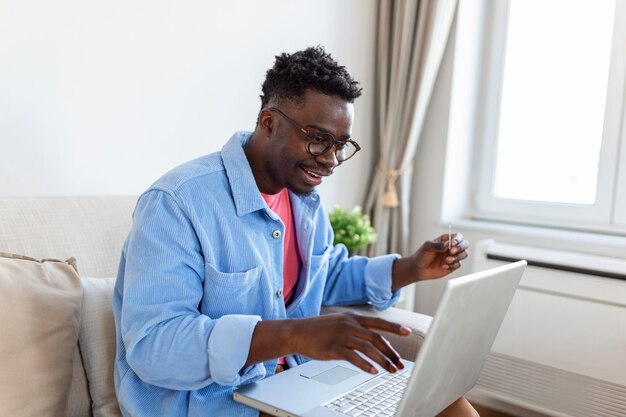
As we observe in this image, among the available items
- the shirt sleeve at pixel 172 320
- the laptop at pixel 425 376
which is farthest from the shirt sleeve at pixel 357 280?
the shirt sleeve at pixel 172 320

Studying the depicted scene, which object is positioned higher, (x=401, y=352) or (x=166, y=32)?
(x=166, y=32)

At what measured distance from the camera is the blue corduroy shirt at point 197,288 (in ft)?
3.30

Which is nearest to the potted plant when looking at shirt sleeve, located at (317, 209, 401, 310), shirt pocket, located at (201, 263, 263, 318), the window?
shirt sleeve, located at (317, 209, 401, 310)

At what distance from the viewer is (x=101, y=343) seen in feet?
4.09

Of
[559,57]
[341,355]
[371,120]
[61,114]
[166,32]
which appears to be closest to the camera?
[341,355]

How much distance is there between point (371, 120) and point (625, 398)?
1521mm

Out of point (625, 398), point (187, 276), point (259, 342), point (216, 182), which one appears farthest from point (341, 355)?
point (625, 398)

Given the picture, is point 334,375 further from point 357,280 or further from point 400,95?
point 400,95

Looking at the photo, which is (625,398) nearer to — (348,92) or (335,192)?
(335,192)

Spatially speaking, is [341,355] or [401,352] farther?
[401,352]

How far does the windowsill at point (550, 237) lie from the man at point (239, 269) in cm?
106

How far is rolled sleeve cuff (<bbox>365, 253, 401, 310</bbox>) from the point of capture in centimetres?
157

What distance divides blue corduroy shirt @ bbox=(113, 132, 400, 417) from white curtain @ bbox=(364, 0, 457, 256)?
1.41m

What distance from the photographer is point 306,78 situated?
1.24 m
